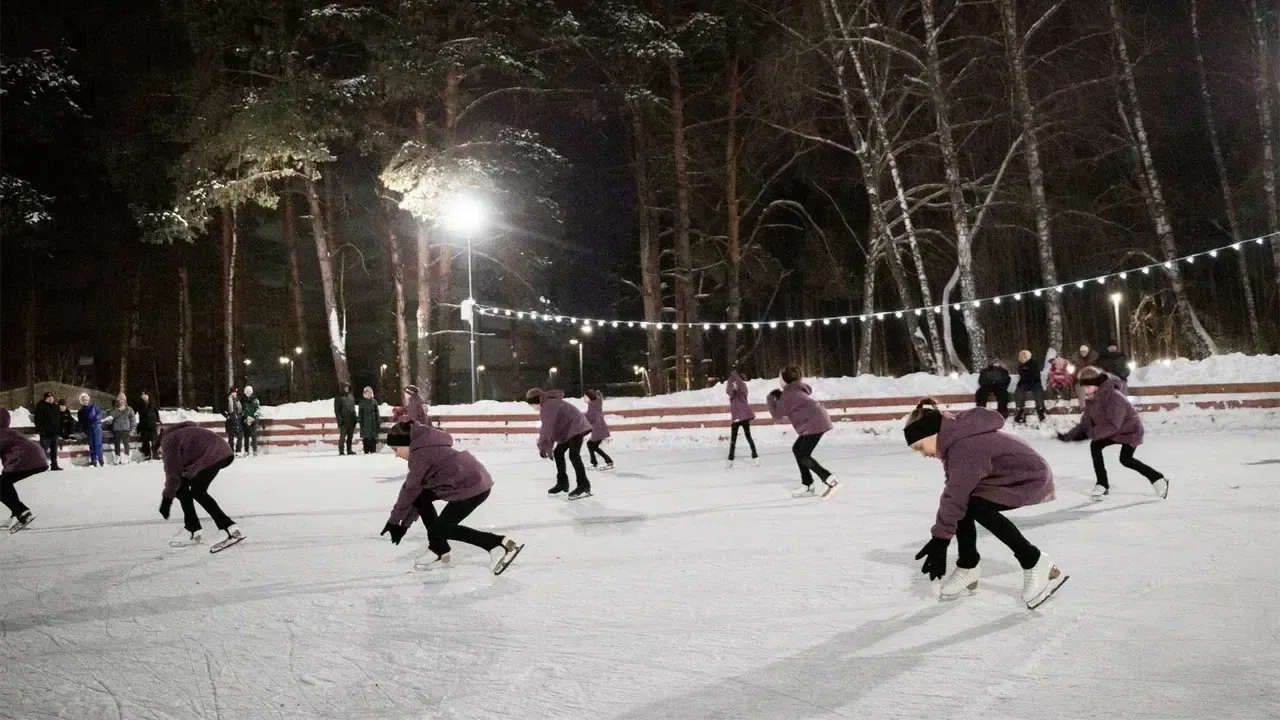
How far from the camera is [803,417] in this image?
9.16 metres

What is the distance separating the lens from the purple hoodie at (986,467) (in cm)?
452

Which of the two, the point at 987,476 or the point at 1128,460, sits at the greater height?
the point at 987,476

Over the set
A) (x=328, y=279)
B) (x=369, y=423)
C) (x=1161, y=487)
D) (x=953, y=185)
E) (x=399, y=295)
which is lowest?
(x=1161, y=487)

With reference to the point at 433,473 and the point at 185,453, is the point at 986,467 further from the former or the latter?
the point at 185,453

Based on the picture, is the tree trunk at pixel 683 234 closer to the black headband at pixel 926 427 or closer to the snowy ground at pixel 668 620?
the snowy ground at pixel 668 620

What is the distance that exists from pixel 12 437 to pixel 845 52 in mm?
19611

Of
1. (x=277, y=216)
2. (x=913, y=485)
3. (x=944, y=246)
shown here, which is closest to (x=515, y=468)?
(x=913, y=485)

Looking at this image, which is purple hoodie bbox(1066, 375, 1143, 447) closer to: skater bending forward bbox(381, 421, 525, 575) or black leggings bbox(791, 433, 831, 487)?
black leggings bbox(791, 433, 831, 487)

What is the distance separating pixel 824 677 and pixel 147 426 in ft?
64.1

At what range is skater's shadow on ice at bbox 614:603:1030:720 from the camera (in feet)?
11.0

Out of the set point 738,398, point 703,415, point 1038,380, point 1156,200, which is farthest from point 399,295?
point 1156,200

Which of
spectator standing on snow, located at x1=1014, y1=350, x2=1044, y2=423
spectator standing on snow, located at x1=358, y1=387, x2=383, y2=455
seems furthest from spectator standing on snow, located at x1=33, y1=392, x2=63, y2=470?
spectator standing on snow, located at x1=1014, y1=350, x2=1044, y2=423

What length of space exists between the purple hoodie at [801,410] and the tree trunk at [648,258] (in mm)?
14057

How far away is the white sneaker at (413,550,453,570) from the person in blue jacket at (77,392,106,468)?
15011mm
